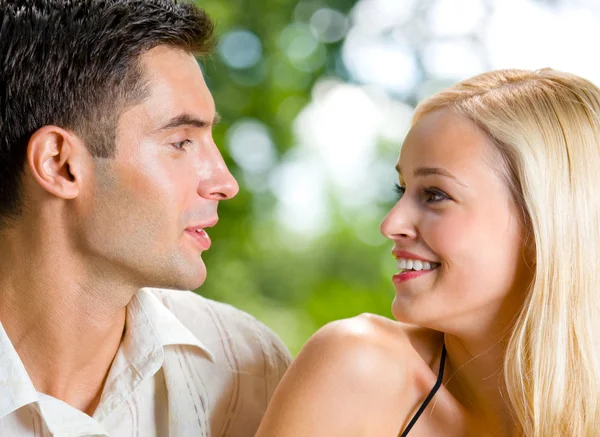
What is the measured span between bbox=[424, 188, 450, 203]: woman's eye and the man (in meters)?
0.43

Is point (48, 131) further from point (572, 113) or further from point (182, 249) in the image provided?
point (572, 113)

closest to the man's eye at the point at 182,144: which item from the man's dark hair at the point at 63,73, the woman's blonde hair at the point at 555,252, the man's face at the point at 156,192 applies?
the man's face at the point at 156,192

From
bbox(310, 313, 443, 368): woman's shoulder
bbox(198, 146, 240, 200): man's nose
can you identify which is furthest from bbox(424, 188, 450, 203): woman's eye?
bbox(198, 146, 240, 200): man's nose

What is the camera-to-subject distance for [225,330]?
6.21 feet

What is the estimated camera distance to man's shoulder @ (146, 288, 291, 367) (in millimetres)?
1854

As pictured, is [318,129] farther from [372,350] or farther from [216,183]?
[372,350]

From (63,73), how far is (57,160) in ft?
0.60

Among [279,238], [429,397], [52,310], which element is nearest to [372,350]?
[429,397]

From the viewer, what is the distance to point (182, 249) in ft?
5.50

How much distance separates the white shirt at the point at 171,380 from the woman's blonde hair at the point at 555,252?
60 cm

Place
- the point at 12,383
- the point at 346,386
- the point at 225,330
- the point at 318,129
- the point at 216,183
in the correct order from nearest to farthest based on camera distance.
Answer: the point at 12,383
the point at 346,386
the point at 216,183
the point at 225,330
the point at 318,129

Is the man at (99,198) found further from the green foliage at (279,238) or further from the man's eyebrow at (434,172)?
the green foliage at (279,238)

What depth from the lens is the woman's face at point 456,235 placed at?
1.55 meters

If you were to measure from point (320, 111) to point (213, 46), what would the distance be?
172 centimetres
